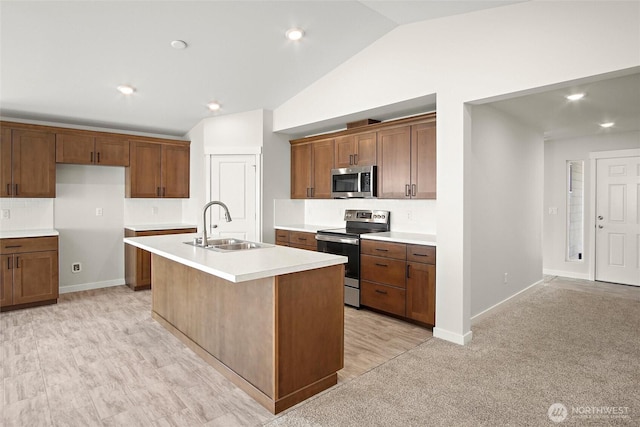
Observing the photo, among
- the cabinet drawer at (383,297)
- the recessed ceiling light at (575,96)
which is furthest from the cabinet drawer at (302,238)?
the recessed ceiling light at (575,96)

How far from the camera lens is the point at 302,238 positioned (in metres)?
5.04

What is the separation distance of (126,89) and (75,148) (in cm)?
134

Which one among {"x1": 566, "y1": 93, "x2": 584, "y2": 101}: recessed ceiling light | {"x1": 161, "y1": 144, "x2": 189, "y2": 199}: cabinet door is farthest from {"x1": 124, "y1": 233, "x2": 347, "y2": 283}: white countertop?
{"x1": 566, "y1": 93, "x2": 584, "y2": 101}: recessed ceiling light

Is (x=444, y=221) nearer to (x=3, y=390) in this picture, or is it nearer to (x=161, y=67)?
(x=161, y=67)

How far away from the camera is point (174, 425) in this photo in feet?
6.91

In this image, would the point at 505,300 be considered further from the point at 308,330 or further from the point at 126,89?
the point at 126,89

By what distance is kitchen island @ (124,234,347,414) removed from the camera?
2.22 metres

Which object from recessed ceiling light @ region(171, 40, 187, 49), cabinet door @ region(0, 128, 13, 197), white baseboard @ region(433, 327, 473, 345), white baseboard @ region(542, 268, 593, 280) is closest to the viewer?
white baseboard @ region(433, 327, 473, 345)

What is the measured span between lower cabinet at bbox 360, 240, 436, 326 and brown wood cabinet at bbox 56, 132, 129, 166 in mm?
3723

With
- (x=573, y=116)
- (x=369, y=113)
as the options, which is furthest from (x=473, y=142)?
(x=573, y=116)

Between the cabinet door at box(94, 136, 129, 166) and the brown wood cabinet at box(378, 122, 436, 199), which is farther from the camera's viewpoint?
the cabinet door at box(94, 136, 129, 166)

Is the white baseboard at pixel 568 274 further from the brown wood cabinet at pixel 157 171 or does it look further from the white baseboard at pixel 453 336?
the brown wood cabinet at pixel 157 171

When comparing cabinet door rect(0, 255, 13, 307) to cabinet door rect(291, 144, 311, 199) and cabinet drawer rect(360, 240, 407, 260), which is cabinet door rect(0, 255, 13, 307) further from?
cabinet drawer rect(360, 240, 407, 260)

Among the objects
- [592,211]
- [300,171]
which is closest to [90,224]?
[300,171]
